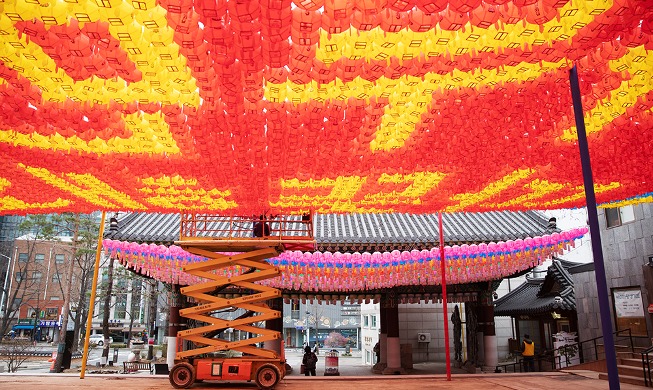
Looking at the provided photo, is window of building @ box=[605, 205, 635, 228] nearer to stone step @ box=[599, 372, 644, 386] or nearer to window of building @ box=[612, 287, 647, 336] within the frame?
window of building @ box=[612, 287, 647, 336]

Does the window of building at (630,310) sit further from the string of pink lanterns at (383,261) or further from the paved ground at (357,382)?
the paved ground at (357,382)

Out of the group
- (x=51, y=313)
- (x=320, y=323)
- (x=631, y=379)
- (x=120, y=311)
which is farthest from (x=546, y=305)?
(x=51, y=313)

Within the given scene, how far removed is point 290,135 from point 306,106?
0.58 m

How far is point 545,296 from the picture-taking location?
18.9 metres

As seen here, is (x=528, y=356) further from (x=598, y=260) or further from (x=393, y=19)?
(x=393, y=19)

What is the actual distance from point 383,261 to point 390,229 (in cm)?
327

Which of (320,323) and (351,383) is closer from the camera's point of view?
(351,383)

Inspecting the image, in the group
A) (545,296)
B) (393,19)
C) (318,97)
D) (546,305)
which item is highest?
(318,97)

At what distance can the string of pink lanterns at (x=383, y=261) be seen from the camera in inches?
462

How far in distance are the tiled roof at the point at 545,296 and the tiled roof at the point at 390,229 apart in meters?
2.98

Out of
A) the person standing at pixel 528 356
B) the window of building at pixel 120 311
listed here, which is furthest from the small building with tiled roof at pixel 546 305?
the window of building at pixel 120 311

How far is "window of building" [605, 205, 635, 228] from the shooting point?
12.8m

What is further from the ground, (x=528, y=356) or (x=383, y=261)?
(x=383, y=261)

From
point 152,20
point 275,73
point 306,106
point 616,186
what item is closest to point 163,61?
point 152,20
